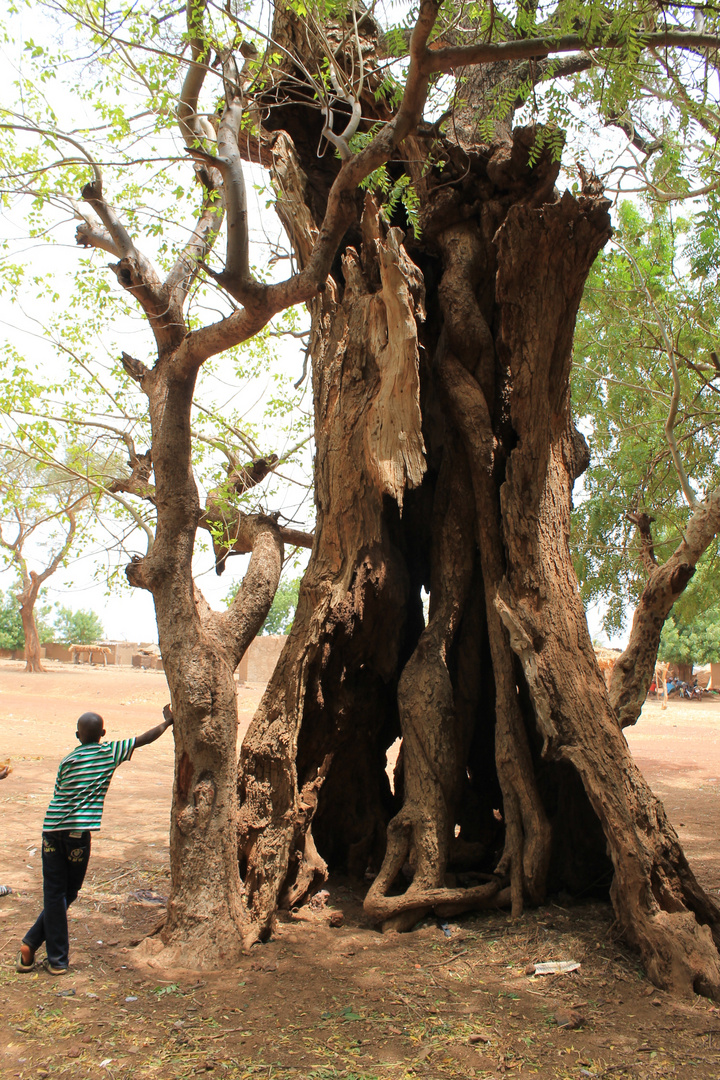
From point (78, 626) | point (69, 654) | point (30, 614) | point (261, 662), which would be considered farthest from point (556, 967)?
point (78, 626)

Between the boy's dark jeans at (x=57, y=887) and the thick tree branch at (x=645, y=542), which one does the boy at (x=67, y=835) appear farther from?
the thick tree branch at (x=645, y=542)

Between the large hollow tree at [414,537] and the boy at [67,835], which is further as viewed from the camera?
the large hollow tree at [414,537]

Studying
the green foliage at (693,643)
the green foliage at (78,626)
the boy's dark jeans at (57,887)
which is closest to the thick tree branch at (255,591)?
the boy's dark jeans at (57,887)

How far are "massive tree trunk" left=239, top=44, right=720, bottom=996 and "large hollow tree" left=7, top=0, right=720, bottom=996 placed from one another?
18 millimetres

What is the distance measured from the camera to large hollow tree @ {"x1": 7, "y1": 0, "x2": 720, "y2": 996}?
4.02m

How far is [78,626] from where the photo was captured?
5894 centimetres

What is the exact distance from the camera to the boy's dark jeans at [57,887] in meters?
3.65

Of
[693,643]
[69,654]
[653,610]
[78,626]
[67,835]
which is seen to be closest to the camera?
[67,835]

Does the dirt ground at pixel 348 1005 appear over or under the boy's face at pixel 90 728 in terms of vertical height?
under

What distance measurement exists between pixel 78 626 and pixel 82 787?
59.1 meters

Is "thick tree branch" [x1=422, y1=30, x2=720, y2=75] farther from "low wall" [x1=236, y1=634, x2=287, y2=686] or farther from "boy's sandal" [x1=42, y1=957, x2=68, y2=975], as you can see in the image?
"low wall" [x1=236, y1=634, x2=287, y2=686]

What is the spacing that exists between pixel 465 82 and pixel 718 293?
3.60m

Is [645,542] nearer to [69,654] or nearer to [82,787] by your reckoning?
[82,787]

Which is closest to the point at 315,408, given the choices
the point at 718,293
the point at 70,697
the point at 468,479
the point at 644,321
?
the point at 468,479
